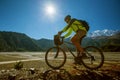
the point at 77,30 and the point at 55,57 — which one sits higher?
the point at 77,30

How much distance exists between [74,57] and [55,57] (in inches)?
41.8

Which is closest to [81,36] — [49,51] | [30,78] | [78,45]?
[78,45]

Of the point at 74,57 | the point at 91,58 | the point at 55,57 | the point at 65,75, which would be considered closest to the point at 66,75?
the point at 65,75

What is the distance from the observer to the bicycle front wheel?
283 inches

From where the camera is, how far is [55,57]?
7.68m

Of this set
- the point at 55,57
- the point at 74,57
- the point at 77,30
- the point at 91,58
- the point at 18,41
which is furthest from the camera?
the point at 18,41

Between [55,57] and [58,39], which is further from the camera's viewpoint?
[55,57]

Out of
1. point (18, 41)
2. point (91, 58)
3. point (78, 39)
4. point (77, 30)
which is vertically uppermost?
point (18, 41)

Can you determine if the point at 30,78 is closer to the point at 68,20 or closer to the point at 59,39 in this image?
the point at 59,39

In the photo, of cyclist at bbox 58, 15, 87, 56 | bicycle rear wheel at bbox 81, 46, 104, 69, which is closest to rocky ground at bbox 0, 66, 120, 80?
bicycle rear wheel at bbox 81, 46, 104, 69

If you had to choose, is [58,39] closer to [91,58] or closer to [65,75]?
[91,58]

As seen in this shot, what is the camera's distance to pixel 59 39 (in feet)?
23.6

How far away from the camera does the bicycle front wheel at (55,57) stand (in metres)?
7.18

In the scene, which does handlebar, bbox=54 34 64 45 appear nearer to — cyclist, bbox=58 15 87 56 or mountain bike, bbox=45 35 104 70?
mountain bike, bbox=45 35 104 70
